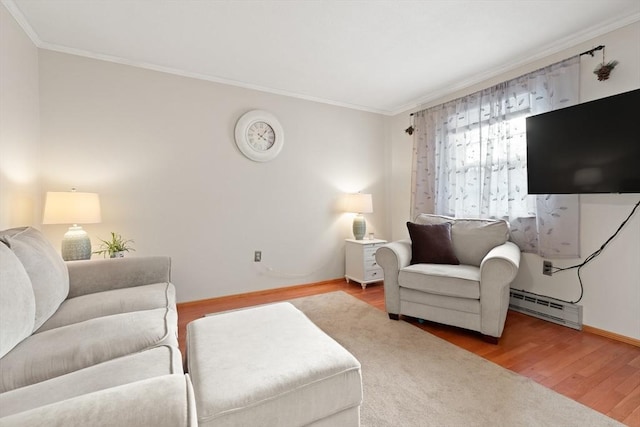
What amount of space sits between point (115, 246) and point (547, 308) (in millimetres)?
3827

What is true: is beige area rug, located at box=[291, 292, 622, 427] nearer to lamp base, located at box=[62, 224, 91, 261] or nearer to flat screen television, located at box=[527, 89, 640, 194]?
flat screen television, located at box=[527, 89, 640, 194]

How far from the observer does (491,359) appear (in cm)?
188

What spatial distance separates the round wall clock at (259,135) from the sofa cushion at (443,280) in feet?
6.52

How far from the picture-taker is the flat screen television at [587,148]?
6.32 ft

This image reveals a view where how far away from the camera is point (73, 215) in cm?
215

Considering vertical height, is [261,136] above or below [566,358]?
above

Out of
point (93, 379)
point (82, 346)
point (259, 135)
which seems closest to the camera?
point (93, 379)

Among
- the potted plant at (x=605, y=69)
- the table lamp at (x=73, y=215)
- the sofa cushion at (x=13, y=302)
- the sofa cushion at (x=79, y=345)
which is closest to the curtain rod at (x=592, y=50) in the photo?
the potted plant at (x=605, y=69)

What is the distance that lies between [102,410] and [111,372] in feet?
1.44

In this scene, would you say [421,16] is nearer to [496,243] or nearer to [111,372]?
[496,243]

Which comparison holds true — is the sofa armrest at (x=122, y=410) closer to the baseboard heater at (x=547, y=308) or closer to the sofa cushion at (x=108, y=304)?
the sofa cushion at (x=108, y=304)

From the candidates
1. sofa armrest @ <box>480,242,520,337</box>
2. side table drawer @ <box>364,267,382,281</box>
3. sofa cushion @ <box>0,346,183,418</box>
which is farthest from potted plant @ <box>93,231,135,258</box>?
sofa armrest @ <box>480,242,520,337</box>

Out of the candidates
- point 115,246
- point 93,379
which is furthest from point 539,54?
point 115,246

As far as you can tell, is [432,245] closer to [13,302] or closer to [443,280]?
[443,280]
